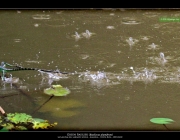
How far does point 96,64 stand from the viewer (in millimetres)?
1850

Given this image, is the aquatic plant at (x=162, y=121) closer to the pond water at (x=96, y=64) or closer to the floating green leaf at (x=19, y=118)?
the pond water at (x=96, y=64)

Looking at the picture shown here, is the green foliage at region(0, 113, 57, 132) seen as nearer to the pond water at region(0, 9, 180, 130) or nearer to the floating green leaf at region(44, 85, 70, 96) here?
the pond water at region(0, 9, 180, 130)

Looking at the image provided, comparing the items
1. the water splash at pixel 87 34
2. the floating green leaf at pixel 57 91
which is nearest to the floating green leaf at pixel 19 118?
the floating green leaf at pixel 57 91

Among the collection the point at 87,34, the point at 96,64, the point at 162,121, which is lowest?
the point at 162,121

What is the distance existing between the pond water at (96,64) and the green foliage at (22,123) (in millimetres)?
32

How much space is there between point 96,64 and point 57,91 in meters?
0.22

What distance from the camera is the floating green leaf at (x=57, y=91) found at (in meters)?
1.81

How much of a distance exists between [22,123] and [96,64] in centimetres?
44

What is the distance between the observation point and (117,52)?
1.87 meters

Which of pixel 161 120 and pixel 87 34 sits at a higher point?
pixel 87 34

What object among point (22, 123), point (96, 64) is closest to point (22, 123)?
point (22, 123)

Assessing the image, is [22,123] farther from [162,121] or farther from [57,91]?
[162,121]
